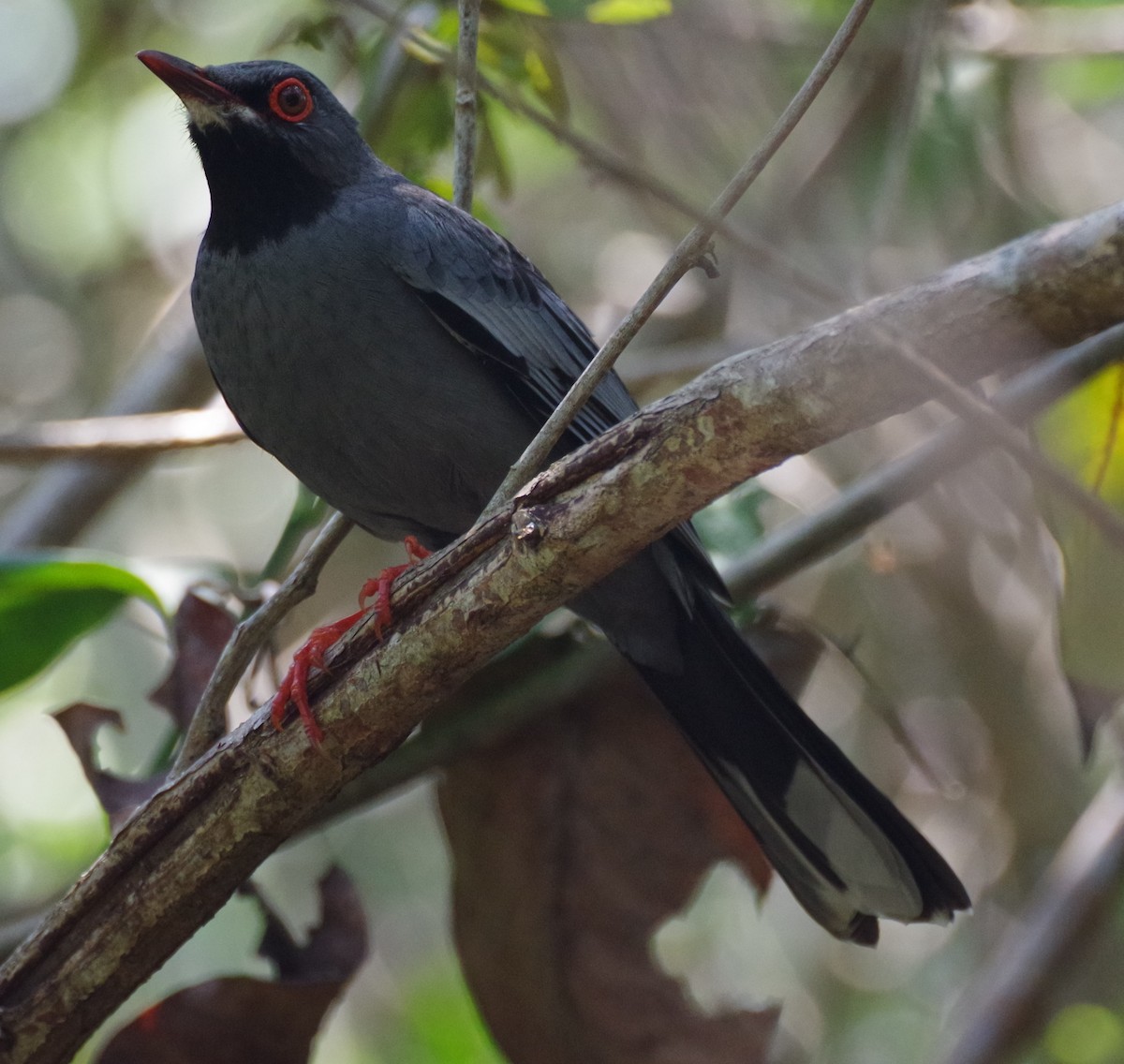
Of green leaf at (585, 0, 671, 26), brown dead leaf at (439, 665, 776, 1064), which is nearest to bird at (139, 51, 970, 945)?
brown dead leaf at (439, 665, 776, 1064)

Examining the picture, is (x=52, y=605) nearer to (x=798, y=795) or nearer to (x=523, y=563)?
(x=523, y=563)

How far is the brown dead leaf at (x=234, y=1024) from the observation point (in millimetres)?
3996

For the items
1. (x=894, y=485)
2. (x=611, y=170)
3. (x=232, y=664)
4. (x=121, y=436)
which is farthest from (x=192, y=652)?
(x=894, y=485)

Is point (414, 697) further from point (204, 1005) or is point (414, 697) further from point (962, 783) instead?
point (962, 783)

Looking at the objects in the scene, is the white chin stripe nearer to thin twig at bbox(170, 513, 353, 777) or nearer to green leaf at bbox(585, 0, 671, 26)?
green leaf at bbox(585, 0, 671, 26)

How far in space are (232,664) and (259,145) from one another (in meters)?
1.82

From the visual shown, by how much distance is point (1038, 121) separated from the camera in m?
7.34

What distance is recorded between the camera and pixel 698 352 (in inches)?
231

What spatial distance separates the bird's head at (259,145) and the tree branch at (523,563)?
172cm

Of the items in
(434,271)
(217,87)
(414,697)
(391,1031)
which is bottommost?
(391,1031)

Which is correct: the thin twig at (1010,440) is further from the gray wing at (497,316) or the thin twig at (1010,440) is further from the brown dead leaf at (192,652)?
the brown dead leaf at (192,652)

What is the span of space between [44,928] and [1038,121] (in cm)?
629

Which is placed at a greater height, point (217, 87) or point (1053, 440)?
point (217, 87)

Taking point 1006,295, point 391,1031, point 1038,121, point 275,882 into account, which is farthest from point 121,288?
point 1006,295
